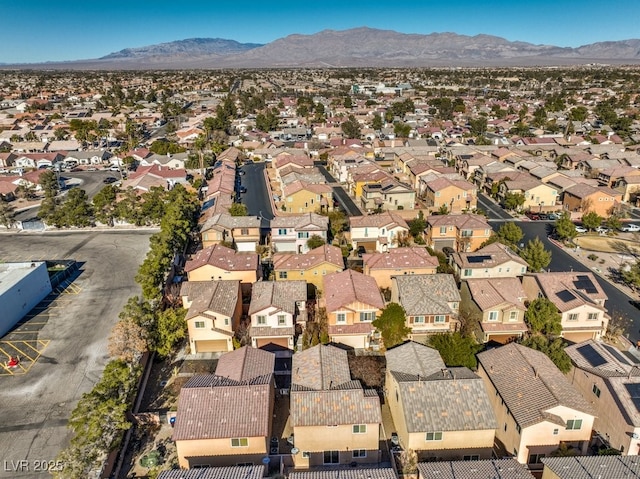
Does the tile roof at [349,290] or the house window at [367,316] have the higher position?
the tile roof at [349,290]

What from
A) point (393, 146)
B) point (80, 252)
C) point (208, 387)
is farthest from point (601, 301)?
point (393, 146)

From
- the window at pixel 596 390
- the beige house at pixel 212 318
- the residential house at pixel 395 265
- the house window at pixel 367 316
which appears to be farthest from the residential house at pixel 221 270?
the window at pixel 596 390

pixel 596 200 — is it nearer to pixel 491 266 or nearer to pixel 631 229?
pixel 631 229

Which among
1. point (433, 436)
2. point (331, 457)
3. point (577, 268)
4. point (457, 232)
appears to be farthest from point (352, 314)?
point (577, 268)

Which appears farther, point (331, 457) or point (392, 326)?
point (392, 326)

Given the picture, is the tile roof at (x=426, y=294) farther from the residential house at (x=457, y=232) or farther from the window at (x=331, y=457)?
the residential house at (x=457, y=232)

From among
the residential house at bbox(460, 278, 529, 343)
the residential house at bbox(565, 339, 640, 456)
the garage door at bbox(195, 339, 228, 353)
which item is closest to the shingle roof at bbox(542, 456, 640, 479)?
the residential house at bbox(565, 339, 640, 456)
